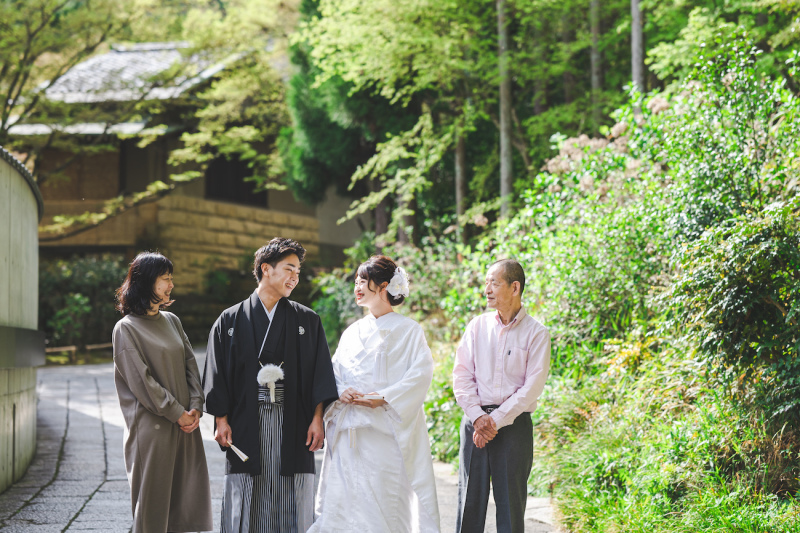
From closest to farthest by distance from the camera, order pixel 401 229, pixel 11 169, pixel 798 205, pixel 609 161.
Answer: pixel 798 205, pixel 11 169, pixel 609 161, pixel 401 229

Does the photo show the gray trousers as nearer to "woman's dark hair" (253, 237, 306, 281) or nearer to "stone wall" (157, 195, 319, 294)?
"woman's dark hair" (253, 237, 306, 281)

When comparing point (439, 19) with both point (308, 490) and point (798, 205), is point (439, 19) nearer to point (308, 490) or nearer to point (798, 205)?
point (798, 205)

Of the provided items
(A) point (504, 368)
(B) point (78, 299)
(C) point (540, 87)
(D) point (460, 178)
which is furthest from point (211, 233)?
(A) point (504, 368)

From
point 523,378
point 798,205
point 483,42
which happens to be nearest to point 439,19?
point 483,42

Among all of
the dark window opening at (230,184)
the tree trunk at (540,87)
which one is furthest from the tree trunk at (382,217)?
the dark window opening at (230,184)

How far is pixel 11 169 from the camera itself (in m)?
6.18

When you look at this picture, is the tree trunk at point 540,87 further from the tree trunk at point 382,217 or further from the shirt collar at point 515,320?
the shirt collar at point 515,320

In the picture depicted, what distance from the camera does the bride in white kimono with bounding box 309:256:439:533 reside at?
4074 mm

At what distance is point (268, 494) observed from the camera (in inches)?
154

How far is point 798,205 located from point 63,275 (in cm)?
1537

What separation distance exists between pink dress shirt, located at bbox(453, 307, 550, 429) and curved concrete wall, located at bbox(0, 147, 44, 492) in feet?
11.2

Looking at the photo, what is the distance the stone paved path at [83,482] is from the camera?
5.03 m

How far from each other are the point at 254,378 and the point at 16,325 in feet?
11.3

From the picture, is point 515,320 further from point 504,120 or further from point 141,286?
point 504,120
